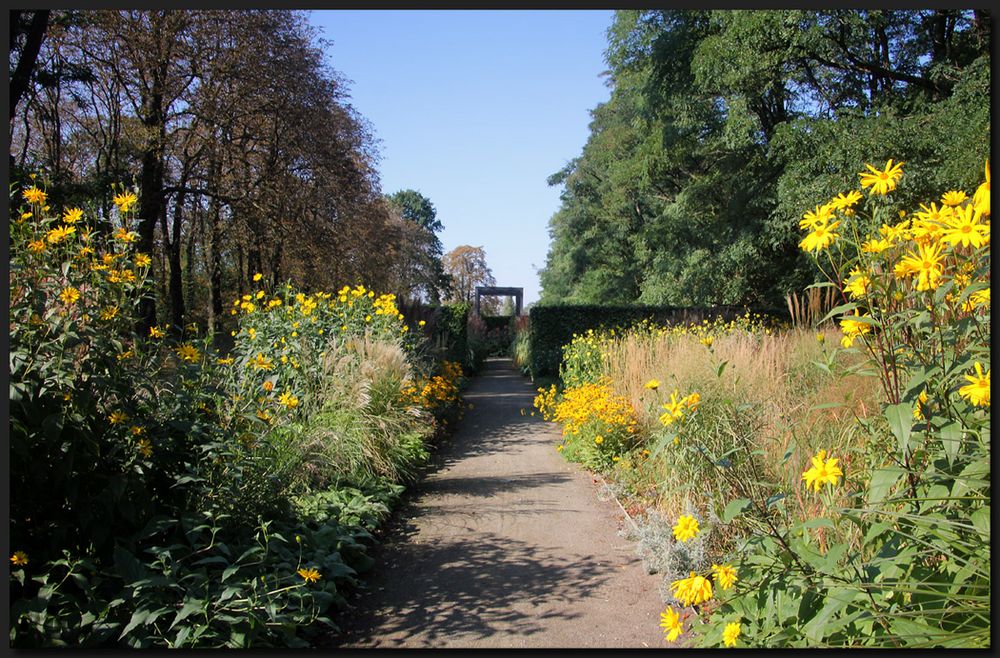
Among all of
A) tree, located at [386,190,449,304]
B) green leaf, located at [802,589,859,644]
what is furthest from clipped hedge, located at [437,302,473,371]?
green leaf, located at [802,589,859,644]

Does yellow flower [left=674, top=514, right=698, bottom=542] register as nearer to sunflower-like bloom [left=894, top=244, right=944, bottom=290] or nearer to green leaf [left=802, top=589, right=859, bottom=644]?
green leaf [left=802, top=589, right=859, bottom=644]

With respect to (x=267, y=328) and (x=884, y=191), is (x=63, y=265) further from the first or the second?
(x=267, y=328)

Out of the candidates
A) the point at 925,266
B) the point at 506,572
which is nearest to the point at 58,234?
the point at 506,572

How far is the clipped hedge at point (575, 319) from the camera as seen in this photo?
45.6ft

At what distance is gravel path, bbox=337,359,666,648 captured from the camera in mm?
2531

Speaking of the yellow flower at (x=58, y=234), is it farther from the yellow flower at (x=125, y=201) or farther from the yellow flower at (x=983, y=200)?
the yellow flower at (x=983, y=200)

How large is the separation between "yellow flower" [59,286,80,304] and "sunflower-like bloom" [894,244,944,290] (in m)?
2.50

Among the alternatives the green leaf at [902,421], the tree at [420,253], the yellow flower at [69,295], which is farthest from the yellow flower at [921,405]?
the tree at [420,253]

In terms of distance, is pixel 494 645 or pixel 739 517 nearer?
pixel 494 645

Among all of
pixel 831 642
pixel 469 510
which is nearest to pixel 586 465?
pixel 469 510

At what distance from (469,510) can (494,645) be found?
6.29 ft

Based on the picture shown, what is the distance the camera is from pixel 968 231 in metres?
1.64

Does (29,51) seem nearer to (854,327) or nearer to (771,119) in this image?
(854,327)

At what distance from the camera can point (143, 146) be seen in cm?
1062
